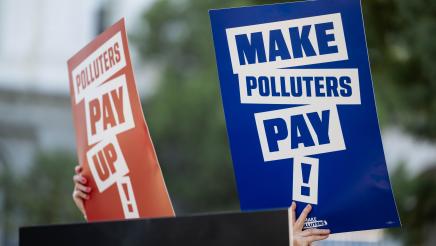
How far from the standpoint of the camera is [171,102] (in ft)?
113

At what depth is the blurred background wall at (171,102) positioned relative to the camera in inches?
493

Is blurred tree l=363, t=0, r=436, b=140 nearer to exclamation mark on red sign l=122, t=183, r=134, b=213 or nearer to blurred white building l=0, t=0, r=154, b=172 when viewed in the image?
exclamation mark on red sign l=122, t=183, r=134, b=213

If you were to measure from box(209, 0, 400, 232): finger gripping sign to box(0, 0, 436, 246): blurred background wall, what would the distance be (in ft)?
21.7

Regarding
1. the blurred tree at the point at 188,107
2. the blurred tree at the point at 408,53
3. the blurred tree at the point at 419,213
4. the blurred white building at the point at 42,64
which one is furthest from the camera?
the blurred white building at the point at 42,64

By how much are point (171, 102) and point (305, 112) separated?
30.4m

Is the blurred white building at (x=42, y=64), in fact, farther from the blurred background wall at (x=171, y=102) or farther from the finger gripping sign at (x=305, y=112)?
the finger gripping sign at (x=305, y=112)

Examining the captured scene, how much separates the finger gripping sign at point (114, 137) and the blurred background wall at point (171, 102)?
6356 millimetres

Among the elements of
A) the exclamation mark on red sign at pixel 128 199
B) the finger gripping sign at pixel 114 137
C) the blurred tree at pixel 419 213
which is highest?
the finger gripping sign at pixel 114 137

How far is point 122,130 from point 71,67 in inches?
24.6

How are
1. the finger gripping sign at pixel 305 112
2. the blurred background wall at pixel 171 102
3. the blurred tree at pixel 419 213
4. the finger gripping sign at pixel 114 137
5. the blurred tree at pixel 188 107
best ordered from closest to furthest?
the finger gripping sign at pixel 305 112, the finger gripping sign at pixel 114 137, the blurred background wall at pixel 171 102, the blurred tree at pixel 419 213, the blurred tree at pixel 188 107

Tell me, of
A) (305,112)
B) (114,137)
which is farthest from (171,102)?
(305,112)

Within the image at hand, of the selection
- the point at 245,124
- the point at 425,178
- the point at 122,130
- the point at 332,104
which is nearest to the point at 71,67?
the point at 122,130

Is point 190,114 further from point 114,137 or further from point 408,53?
point 114,137

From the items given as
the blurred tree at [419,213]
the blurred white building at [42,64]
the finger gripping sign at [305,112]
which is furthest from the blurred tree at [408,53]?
the blurred white building at [42,64]
